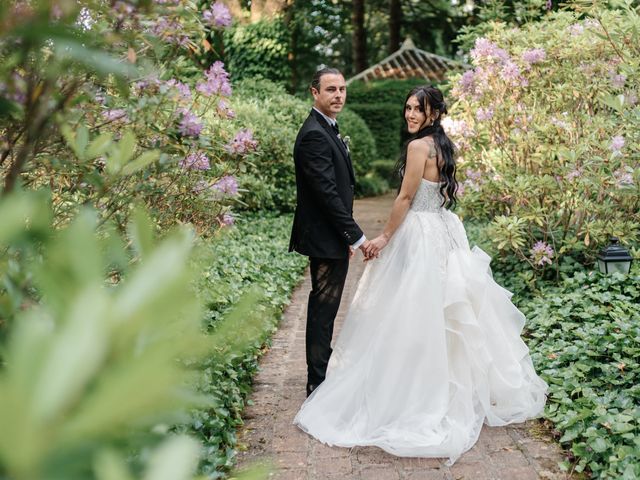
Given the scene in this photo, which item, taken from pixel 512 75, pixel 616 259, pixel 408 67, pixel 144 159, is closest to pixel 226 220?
pixel 144 159

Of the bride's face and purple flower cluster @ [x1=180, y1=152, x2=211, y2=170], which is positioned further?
the bride's face

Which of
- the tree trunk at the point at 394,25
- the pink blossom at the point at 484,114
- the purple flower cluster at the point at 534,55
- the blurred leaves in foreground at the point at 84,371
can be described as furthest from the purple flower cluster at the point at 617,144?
the tree trunk at the point at 394,25

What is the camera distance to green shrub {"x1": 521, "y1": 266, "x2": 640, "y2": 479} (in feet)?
10.7

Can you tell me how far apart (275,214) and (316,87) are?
751cm

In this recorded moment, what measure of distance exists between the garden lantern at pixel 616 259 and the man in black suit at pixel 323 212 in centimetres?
266

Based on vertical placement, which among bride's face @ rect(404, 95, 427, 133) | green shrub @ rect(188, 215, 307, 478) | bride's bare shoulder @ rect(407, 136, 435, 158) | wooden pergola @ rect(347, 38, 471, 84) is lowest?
green shrub @ rect(188, 215, 307, 478)

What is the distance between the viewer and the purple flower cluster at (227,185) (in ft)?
13.0

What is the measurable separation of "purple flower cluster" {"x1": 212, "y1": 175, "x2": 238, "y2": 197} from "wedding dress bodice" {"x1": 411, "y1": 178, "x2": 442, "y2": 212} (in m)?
1.08

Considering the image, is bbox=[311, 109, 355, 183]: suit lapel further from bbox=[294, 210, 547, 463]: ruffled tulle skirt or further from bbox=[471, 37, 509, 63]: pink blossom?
bbox=[471, 37, 509, 63]: pink blossom

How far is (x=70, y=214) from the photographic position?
→ 307 cm

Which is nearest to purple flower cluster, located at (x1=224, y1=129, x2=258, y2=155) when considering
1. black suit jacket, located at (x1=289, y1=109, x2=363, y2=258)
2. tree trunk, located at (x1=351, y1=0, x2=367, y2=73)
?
black suit jacket, located at (x1=289, y1=109, x2=363, y2=258)

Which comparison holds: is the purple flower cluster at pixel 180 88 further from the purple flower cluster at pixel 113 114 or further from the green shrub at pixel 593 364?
the green shrub at pixel 593 364

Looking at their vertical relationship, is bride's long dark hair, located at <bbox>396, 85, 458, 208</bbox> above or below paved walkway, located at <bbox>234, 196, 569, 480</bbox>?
above

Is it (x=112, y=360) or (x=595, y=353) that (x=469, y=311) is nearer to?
(x=595, y=353)
